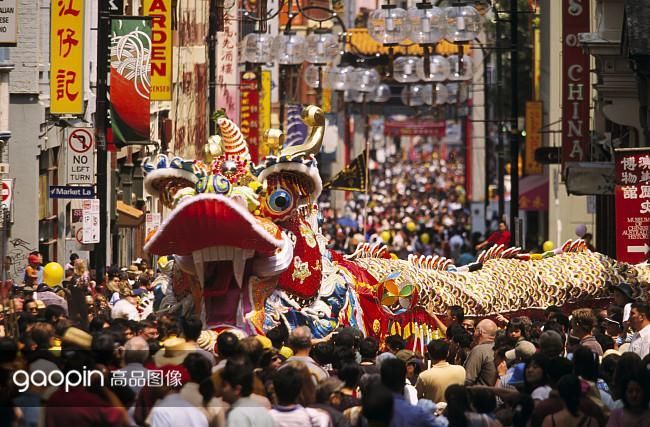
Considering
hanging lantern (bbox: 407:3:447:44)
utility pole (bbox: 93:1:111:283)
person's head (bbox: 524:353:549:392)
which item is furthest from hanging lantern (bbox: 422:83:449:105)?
person's head (bbox: 524:353:549:392)

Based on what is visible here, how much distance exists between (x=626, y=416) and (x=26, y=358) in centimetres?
407

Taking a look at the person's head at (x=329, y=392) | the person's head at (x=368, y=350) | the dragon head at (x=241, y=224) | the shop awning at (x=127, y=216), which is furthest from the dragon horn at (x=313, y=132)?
the shop awning at (x=127, y=216)

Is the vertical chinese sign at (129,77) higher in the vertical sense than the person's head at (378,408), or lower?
higher

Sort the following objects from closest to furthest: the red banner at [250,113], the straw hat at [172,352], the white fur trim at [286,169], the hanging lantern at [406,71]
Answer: the straw hat at [172,352]
the white fur trim at [286,169]
the hanging lantern at [406,71]
the red banner at [250,113]

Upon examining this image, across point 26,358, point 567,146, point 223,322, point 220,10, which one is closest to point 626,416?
point 26,358

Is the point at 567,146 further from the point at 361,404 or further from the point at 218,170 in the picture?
the point at 361,404

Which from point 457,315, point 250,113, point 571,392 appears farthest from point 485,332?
point 250,113

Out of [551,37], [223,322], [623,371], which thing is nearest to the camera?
[623,371]

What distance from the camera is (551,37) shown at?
49906 mm

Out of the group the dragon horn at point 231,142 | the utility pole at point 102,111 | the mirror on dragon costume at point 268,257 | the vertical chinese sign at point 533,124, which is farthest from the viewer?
the vertical chinese sign at point 533,124

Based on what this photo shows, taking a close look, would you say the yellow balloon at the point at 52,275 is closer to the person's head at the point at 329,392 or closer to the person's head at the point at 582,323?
the person's head at the point at 582,323

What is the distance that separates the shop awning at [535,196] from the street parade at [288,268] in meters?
1.28

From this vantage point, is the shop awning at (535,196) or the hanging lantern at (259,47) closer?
the hanging lantern at (259,47)

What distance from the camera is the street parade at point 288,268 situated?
41.7ft
